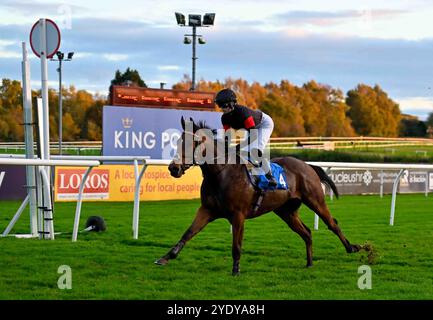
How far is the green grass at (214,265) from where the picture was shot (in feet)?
20.1

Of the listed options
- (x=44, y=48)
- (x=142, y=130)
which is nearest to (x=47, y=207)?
(x=44, y=48)

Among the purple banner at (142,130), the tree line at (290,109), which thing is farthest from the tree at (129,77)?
the purple banner at (142,130)

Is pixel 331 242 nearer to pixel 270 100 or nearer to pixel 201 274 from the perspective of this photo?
pixel 201 274

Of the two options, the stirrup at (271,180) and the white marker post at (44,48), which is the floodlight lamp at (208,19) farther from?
the stirrup at (271,180)

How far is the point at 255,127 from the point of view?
7.62 metres

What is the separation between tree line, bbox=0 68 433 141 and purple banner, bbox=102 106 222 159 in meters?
20.9

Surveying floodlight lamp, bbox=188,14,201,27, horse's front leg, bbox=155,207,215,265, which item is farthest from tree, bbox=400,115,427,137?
horse's front leg, bbox=155,207,215,265

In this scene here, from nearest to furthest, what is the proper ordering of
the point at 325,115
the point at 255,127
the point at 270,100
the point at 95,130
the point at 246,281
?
the point at 246,281, the point at 255,127, the point at 95,130, the point at 270,100, the point at 325,115

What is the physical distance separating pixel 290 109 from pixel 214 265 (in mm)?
42989

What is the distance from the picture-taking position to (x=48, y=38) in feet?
31.7

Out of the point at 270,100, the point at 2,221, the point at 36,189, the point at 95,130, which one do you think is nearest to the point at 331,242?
the point at 36,189

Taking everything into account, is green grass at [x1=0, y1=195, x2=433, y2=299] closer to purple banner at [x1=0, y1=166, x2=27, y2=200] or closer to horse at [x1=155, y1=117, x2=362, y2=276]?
horse at [x1=155, y1=117, x2=362, y2=276]
